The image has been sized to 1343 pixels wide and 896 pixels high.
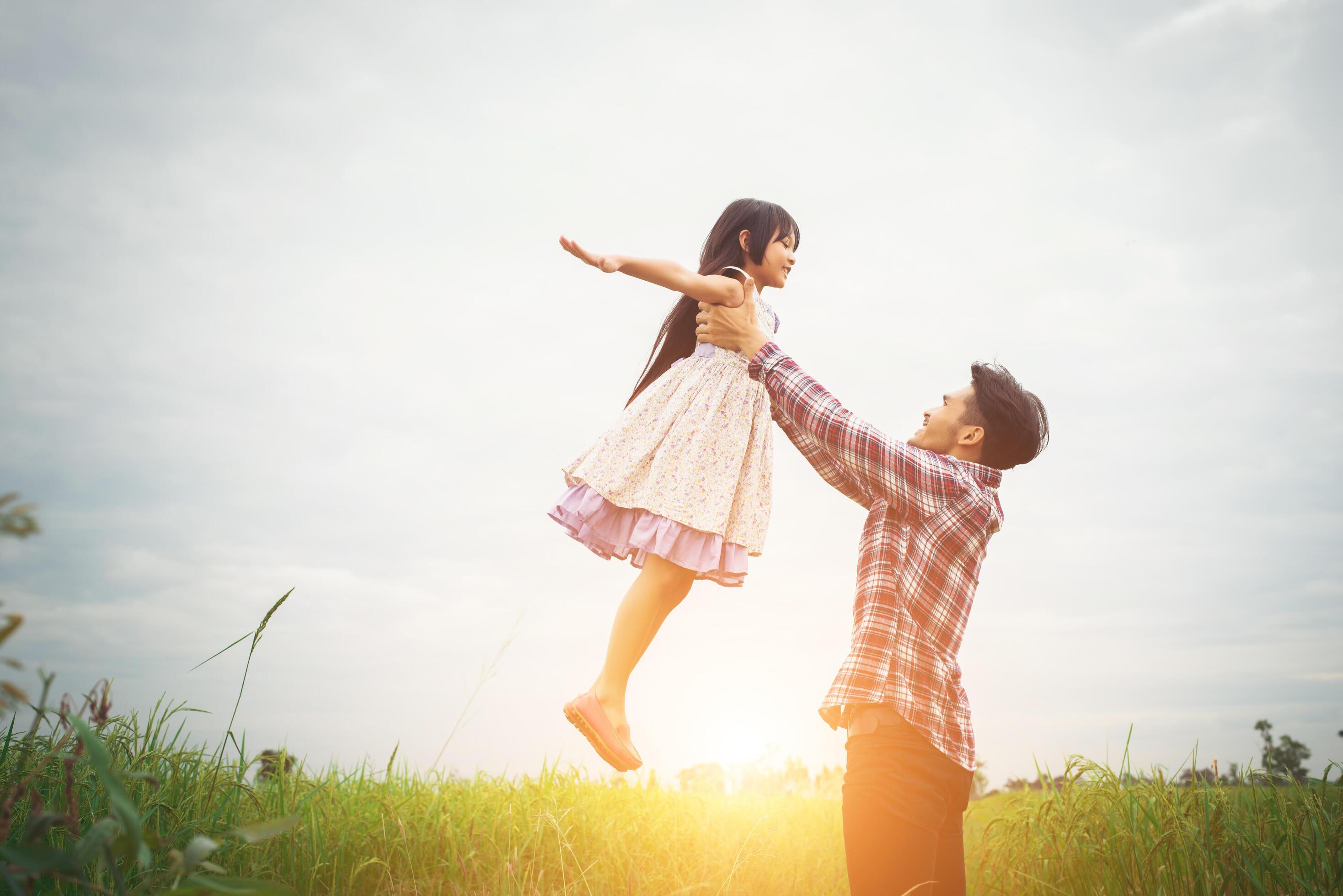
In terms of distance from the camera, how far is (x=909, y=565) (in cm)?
269

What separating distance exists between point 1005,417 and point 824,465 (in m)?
0.71

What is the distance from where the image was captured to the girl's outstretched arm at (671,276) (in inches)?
117

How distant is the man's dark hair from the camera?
2963 millimetres

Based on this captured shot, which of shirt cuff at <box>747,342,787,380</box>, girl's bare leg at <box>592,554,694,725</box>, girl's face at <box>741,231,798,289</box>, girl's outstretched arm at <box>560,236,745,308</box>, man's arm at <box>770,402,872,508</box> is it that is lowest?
girl's bare leg at <box>592,554,694,725</box>

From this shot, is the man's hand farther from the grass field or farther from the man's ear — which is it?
the grass field

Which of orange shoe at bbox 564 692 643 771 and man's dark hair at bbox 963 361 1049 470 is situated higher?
man's dark hair at bbox 963 361 1049 470

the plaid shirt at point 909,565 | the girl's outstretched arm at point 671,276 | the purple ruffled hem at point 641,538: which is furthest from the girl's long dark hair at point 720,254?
the plaid shirt at point 909,565

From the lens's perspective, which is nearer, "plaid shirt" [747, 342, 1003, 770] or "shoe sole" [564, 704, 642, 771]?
"plaid shirt" [747, 342, 1003, 770]

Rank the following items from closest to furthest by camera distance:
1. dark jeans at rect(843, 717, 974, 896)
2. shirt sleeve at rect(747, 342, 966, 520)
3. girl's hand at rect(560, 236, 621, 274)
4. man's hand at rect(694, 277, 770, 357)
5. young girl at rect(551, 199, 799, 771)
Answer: dark jeans at rect(843, 717, 974, 896) < shirt sleeve at rect(747, 342, 966, 520) < girl's hand at rect(560, 236, 621, 274) < man's hand at rect(694, 277, 770, 357) < young girl at rect(551, 199, 799, 771)

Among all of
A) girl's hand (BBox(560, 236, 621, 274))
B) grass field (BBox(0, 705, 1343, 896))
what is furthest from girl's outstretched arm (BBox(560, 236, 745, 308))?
grass field (BBox(0, 705, 1343, 896))

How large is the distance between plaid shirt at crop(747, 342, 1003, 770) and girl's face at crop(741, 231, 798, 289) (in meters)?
1.08

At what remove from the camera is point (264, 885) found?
43.4 inches

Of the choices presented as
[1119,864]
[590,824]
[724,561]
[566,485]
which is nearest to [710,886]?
[590,824]

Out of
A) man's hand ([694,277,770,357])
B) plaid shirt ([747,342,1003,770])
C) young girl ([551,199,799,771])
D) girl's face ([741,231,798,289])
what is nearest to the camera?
plaid shirt ([747,342,1003,770])
